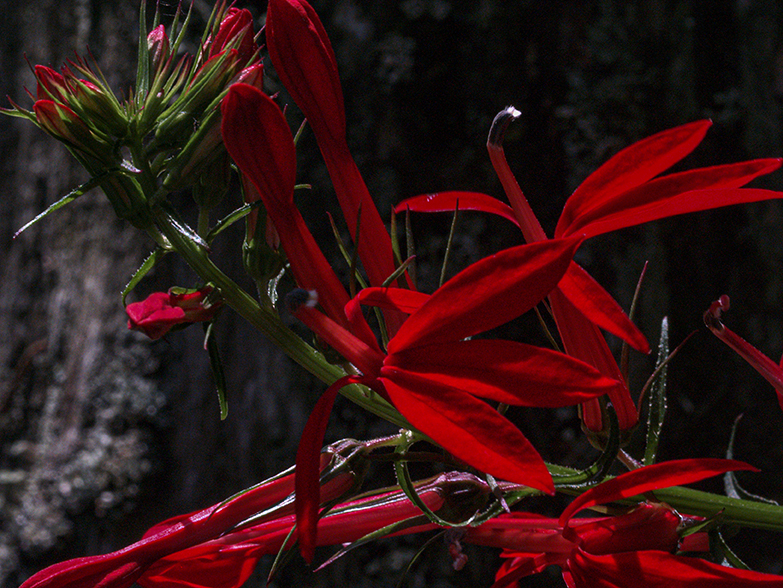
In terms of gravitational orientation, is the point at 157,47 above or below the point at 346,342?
above

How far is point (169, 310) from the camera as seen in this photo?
523mm

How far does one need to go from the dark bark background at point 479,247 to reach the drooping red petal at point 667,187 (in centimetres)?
83

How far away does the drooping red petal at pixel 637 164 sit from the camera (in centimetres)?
54

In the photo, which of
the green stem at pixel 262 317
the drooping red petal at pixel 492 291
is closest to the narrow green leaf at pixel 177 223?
the green stem at pixel 262 317

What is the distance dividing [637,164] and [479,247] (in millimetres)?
854

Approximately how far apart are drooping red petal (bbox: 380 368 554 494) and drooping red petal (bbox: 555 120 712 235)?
8.6 inches

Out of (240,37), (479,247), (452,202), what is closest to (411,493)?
(452,202)

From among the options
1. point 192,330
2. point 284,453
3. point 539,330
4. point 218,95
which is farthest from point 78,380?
point 218,95

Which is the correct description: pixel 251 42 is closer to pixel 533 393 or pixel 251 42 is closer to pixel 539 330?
pixel 533 393

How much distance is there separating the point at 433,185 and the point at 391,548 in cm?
79

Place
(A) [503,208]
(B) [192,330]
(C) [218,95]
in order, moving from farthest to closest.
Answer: (B) [192,330], (A) [503,208], (C) [218,95]

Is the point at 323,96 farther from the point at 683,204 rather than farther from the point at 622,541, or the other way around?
the point at 622,541

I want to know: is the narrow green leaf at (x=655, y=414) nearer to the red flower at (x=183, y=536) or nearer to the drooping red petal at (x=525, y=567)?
the drooping red petal at (x=525, y=567)

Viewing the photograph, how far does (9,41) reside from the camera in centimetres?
179
